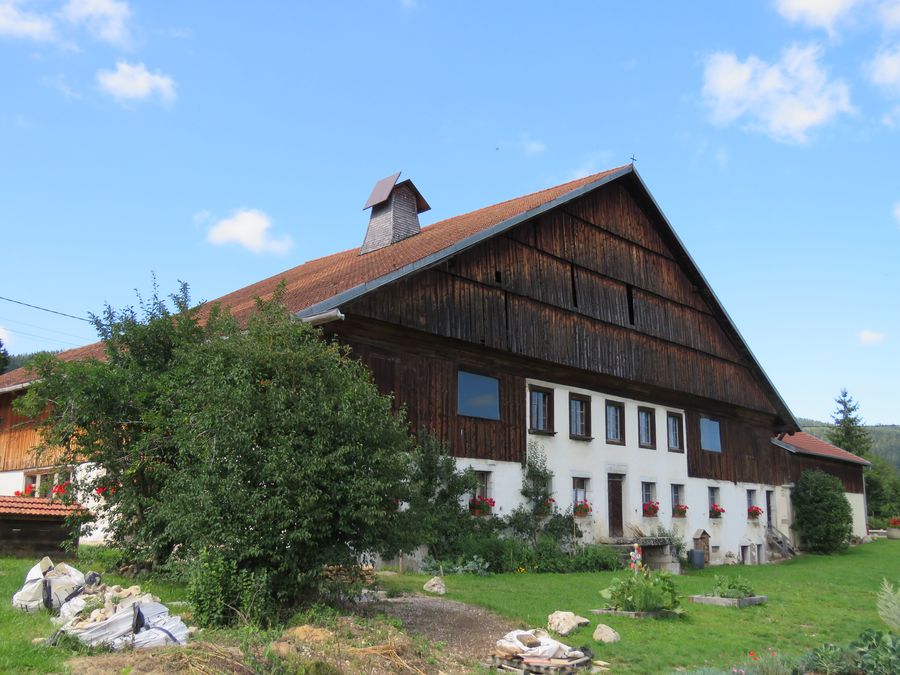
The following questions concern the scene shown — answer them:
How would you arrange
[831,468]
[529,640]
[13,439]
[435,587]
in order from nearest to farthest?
[529,640], [435,587], [13,439], [831,468]

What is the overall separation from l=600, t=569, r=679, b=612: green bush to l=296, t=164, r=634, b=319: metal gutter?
757 centimetres

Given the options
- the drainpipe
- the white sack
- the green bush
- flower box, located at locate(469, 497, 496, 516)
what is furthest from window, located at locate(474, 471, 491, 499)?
the white sack

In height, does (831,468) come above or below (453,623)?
above

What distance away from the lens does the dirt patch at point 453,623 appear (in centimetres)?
1004

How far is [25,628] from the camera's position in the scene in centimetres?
888

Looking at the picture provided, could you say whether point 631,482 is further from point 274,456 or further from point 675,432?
point 274,456

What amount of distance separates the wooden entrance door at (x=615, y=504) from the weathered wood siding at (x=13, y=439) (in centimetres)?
1673

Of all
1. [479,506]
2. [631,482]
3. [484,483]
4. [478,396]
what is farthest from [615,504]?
[478,396]

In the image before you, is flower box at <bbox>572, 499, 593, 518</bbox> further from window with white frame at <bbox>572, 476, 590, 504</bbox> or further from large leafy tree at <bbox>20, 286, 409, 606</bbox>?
large leafy tree at <bbox>20, 286, 409, 606</bbox>

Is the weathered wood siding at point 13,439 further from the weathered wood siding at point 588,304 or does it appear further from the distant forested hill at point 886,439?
the distant forested hill at point 886,439

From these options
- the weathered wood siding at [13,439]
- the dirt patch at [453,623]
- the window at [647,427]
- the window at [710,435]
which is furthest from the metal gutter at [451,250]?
the weathered wood siding at [13,439]

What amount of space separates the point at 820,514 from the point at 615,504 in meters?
14.1

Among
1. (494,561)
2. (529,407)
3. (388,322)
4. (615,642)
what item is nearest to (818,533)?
Result: (529,407)

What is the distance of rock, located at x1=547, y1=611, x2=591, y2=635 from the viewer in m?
11.0
